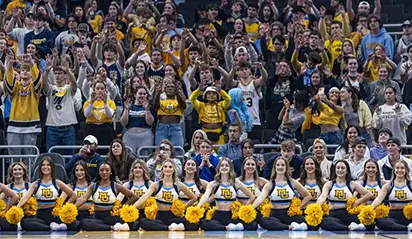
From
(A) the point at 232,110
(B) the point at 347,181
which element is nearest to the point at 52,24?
(A) the point at 232,110

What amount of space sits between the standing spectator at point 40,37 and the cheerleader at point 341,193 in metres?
6.70

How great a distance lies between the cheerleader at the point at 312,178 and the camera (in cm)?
1942

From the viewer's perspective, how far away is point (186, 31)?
22.6 meters

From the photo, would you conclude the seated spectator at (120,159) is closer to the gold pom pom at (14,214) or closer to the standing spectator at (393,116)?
the gold pom pom at (14,214)

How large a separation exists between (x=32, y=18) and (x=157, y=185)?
5777mm

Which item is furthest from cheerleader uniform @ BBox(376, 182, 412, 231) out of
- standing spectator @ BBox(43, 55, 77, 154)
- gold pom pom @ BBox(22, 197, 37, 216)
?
standing spectator @ BBox(43, 55, 77, 154)

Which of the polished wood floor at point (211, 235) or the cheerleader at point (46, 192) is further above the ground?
the cheerleader at point (46, 192)

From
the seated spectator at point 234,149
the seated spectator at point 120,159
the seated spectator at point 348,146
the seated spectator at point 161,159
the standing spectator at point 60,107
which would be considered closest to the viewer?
the seated spectator at point 120,159

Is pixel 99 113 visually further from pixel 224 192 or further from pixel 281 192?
pixel 281 192

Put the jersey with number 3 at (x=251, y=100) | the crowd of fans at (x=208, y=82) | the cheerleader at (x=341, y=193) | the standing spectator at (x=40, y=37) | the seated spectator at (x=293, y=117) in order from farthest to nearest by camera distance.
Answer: the standing spectator at (x=40, y=37)
the jersey with number 3 at (x=251, y=100)
the seated spectator at (x=293, y=117)
the crowd of fans at (x=208, y=82)
the cheerleader at (x=341, y=193)

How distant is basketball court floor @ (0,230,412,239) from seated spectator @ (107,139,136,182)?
1253 mm

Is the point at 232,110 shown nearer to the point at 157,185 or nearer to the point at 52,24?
the point at 157,185

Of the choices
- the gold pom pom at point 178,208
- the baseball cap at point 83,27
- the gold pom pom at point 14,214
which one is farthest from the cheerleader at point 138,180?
the baseball cap at point 83,27

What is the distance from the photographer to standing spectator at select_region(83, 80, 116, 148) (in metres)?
20.9
